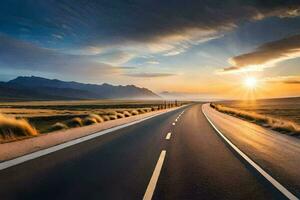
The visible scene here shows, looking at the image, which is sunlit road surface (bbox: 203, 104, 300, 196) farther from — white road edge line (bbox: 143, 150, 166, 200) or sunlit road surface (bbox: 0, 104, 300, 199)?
white road edge line (bbox: 143, 150, 166, 200)

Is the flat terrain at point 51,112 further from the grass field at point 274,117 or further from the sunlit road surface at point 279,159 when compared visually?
the grass field at point 274,117

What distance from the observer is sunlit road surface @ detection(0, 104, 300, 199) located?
5684mm

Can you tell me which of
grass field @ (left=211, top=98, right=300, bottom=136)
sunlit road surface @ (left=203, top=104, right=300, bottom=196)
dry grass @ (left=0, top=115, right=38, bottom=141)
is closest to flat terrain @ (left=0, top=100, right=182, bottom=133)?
dry grass @ (left=0, top=115, right=38, bottom=141)

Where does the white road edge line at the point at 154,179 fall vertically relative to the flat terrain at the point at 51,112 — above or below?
above

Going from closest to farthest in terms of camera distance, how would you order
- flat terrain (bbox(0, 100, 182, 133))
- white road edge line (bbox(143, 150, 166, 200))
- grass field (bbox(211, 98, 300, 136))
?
1. white road edge line (bbox(143, 150, 166, 200))
2. grass field (bbox(211, 98, 300, 136))
3. flat terrain (bbox(0, 100, 182, 133))

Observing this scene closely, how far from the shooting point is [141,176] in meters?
7.03

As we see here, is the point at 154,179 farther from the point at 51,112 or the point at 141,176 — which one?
the point at 51,112

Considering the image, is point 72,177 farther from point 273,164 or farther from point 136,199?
point 273,164

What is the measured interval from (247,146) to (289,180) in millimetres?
5439

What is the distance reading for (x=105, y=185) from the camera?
20.3ft

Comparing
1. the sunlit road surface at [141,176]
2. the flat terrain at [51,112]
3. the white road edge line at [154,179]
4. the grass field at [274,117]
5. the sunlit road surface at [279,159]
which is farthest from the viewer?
the flat terrain at [51,112]

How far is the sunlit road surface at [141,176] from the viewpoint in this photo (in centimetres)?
568

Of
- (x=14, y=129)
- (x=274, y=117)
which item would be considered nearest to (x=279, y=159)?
(x=14, y=129)

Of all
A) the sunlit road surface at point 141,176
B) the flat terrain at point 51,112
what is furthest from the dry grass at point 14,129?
the sunlit road surface at point 141,176
